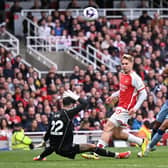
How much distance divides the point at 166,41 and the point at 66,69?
3.92 m

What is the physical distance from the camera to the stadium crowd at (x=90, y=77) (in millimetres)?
28562

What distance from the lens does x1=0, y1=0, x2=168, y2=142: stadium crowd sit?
2856 cm

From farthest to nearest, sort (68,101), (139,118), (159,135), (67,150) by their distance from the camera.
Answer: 1. (139,118)
2. (159,135)
3. (67,150)
4. (68,101)

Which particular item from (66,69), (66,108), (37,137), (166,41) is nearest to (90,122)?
(37,137)

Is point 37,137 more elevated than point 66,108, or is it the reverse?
point 66,108

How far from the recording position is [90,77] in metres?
31.0

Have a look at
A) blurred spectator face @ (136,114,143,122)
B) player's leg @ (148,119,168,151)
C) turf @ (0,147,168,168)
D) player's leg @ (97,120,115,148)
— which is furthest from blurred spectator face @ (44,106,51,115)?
player's leg @ (97,120,115,148)

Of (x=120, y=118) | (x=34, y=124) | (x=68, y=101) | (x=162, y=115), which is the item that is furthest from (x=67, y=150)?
(x=34, y=124)

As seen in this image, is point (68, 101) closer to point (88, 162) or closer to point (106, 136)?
point (88, 162)

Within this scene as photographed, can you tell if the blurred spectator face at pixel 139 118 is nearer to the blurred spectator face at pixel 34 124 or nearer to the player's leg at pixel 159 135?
the blurred spectator face at pixel 34 124

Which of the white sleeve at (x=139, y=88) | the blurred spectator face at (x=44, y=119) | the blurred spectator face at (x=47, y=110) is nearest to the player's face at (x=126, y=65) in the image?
the white sleeve at (x=139, y=88)

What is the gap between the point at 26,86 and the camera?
29.2 meters

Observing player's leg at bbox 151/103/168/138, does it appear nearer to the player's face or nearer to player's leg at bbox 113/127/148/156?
player's leg at bbox 113/127/148/156

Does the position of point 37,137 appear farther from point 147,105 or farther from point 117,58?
point 117,58
